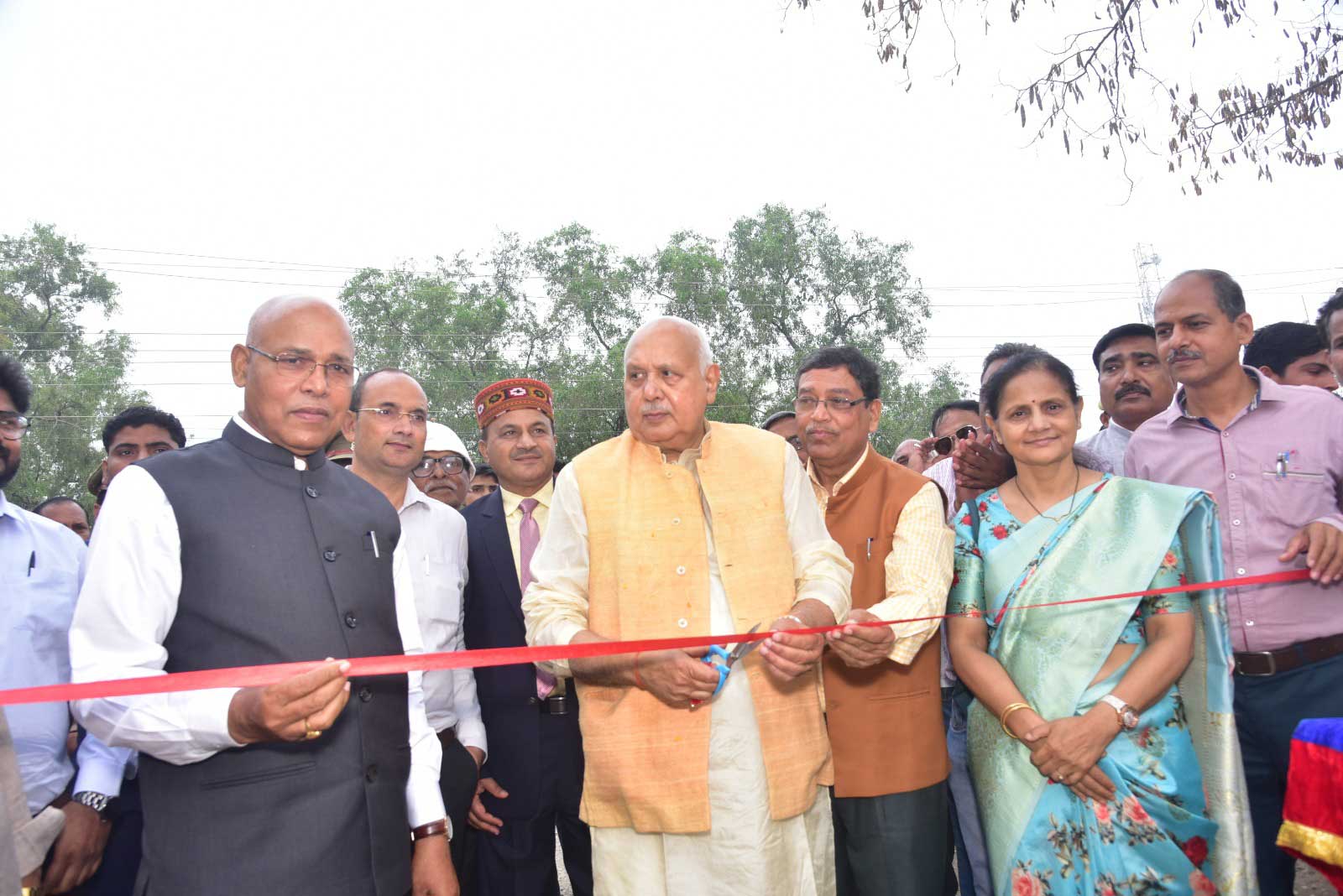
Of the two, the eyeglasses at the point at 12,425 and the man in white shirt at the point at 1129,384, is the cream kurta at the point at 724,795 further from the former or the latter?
the man in white shirt at the point at 1129,384

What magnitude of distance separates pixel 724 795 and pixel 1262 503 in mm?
2473

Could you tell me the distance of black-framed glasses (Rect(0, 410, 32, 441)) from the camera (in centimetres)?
323

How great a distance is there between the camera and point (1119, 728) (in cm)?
305

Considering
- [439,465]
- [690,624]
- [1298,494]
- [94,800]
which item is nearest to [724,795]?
[690,624]

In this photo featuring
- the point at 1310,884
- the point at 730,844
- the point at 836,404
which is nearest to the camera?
the point at 730,844

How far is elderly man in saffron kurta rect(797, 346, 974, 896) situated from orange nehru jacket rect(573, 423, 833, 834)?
221 mm

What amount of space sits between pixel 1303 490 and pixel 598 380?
22.9 meters

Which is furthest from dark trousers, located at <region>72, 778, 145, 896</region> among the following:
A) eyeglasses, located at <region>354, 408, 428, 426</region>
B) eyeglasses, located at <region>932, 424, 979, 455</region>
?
eyeglasses, located at <region>932, 424, 979, 455</region>

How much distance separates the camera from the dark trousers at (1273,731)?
3.31 metres

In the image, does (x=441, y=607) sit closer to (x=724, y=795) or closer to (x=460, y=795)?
(x=460, y=795)

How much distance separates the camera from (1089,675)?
10.3 feet

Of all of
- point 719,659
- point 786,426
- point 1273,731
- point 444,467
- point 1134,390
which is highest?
point 786,426

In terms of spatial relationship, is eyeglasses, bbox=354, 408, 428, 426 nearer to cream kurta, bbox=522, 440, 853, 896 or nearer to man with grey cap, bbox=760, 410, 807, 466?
cream kurta, bbox=522, 440, 853, 896

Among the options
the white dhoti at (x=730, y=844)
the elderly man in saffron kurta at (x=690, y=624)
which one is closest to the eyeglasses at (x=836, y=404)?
the elderly man in saffron kurta at (x=690, y=624)
